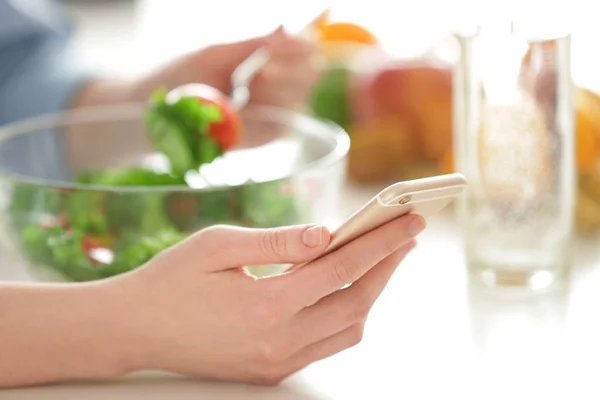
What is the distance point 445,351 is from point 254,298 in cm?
22

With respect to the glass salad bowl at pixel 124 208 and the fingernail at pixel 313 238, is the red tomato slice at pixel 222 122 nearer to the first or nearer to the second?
the glass salad bowl at pixel 124 208

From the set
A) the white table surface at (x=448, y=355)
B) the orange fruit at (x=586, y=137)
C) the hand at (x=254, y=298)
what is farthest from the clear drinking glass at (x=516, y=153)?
the hand at (x=254, y=298)

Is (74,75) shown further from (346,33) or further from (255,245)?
(255,245)

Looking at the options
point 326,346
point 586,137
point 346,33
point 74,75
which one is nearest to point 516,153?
point 586,137

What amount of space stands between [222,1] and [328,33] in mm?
1418

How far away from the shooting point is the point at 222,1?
276cm

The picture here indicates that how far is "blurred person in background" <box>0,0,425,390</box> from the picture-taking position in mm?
641

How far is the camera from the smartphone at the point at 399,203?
600mm

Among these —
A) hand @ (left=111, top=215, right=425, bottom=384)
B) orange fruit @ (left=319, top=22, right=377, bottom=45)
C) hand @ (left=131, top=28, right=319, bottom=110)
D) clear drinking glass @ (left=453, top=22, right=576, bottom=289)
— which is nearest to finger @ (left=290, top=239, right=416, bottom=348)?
hand @ (left=111, top=215, right=425, bottom=384)

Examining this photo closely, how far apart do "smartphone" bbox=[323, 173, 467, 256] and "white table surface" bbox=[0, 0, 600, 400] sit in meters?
0.15

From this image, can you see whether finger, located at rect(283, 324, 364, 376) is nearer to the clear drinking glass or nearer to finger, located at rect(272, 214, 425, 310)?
finger, located at rect(272, 214, 425, 310)

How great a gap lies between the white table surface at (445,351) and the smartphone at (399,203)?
0.50 feet

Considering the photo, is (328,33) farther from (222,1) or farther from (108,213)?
(222,1)

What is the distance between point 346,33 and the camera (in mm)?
1405
